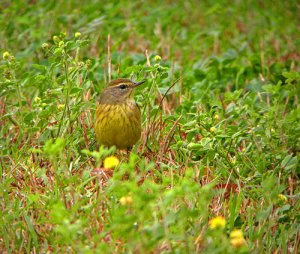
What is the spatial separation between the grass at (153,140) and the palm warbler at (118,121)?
0.47 ft

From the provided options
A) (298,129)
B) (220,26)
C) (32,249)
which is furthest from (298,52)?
(32,249)

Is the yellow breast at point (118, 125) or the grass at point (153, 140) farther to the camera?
the yellow breast at point (118, 125)

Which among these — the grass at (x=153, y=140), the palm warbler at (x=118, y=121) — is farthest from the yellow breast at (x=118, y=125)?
the grass at (x=153, y=140)

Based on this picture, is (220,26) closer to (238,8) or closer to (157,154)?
(238,8)

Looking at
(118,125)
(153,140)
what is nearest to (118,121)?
(118,125)

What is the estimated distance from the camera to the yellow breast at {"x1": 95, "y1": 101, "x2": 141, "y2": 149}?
243 inches

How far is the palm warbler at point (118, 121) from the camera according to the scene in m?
6.18

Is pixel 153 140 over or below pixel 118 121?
below

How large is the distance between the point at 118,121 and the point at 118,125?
36 millimetres

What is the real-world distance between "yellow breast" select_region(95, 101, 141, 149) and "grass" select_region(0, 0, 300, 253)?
143 mm

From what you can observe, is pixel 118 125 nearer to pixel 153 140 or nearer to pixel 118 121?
pixel 118 121

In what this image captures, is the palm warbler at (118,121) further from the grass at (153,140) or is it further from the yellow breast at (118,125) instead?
the grass at (153,140)

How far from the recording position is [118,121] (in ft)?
20.4

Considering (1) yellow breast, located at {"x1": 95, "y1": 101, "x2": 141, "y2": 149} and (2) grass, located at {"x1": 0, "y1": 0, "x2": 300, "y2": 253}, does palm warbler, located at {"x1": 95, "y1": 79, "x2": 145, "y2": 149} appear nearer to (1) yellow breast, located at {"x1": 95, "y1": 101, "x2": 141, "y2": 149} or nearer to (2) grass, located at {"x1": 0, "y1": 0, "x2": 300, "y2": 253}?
(1) yellow breast, located at {"x1": 95, "y1": 101, "x2": 141, "y2": 149}
